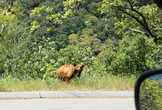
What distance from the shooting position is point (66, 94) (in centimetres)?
834

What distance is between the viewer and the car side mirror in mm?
1969

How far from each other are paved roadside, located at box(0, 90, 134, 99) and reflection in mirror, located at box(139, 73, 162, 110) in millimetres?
6222

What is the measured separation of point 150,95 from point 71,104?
559cm

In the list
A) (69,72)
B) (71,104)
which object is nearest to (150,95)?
(71,104)

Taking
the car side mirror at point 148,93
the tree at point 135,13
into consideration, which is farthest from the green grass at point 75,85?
the car side mirror at point 148,93

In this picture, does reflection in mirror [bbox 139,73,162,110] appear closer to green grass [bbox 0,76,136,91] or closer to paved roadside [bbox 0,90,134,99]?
paved roadside [bbox 0,90,134,99]

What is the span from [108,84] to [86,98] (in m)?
0.89

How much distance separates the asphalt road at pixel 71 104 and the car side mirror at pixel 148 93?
4895 mm

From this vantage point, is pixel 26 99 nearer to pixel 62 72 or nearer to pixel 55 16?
pixel 62 72

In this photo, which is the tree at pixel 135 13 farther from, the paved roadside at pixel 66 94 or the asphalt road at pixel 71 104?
the asphalt road at pixel 71 104

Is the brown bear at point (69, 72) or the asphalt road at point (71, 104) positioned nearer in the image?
the asphalt road at point (71, 104)

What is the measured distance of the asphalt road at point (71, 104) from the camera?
23.1 feet

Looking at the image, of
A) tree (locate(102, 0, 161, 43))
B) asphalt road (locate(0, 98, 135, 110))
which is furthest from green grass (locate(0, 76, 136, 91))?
tree (locate(102, 0, 161, 43))

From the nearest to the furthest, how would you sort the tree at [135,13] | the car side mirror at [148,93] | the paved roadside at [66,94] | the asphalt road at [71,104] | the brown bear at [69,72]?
the car side mirror at [148,93] < the asphalt road at [71,104] < the paved roadside at [66,94] < the brown bear at [69,72] < the tree at [135,13]
